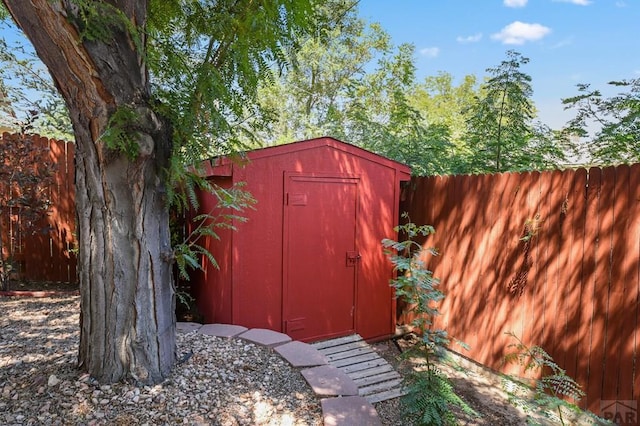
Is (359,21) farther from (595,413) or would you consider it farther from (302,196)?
(595,413)

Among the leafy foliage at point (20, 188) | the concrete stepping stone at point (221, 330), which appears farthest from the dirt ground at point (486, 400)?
the concrete stepping stone at point (221, 330)

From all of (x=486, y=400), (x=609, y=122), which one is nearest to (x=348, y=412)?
(x=486, y=400)

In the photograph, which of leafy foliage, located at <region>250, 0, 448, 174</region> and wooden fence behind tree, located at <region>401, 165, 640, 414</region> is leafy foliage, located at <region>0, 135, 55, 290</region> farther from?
leafy foliage, located at <region>250, 0, 448, 174</region>

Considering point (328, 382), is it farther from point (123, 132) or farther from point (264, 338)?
point (123, 132)

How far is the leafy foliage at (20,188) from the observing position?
4055mm

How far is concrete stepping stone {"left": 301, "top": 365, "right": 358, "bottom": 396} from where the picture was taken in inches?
86.8

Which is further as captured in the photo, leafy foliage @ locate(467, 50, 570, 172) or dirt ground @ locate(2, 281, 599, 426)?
leafy foliage @ locate(467, 50, 570, 172)

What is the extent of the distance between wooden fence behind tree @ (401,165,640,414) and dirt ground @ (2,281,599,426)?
15cm

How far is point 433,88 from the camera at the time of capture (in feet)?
54.5

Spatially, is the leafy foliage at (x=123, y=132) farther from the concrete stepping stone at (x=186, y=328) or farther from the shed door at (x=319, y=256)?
the shed door at (x=319, y=256)

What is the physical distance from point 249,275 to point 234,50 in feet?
7.38

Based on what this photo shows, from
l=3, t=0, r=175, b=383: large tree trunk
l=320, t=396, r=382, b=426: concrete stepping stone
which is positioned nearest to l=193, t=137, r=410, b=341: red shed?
l=3, t=0, r=175, b=383: large tree trunk

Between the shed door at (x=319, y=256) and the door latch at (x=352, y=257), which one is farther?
the door latch at (x=352, y=257)

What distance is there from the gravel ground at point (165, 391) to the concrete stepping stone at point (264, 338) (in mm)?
89
